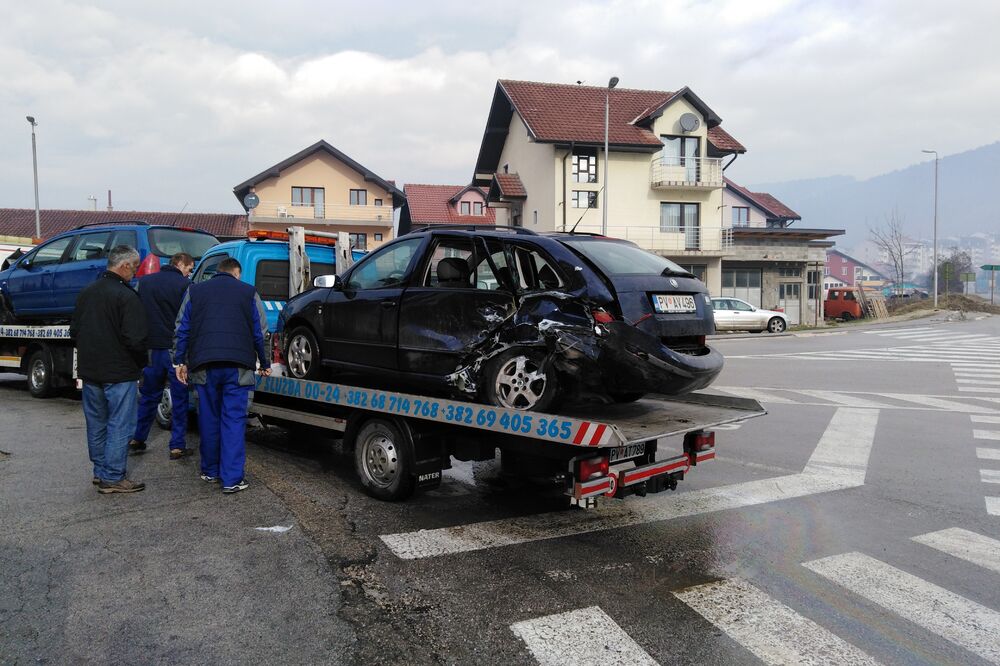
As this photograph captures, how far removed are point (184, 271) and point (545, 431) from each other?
5114mm

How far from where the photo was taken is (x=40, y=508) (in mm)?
5305

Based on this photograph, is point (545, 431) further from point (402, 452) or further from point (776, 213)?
point (776, 213)

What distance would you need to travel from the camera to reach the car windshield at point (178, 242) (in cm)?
998

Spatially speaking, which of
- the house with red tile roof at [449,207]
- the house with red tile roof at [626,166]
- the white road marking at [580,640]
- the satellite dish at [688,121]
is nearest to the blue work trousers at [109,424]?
the white road marking at [580,640]

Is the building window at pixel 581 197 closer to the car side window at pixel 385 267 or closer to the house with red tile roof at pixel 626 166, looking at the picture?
the house with red tile roof at pixel 626 166

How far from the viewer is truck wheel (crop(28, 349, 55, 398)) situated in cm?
1088

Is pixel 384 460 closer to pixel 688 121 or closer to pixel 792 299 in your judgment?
pixel 688 121

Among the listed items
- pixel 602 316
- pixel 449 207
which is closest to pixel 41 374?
pixel 602 316

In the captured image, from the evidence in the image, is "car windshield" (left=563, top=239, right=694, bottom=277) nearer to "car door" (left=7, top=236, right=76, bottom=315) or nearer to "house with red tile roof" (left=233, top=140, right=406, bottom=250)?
"car door" (left=7, top=236, right=76, bottom=315)

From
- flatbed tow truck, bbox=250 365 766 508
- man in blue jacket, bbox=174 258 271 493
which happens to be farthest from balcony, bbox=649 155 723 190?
man in blue jacket, bbox=174 258 271 493

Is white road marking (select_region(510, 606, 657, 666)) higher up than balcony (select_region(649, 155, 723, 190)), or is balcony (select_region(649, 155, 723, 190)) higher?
balcony (select_region(649, 155, 723, 190))

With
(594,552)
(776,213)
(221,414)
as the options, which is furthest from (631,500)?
(776,213)

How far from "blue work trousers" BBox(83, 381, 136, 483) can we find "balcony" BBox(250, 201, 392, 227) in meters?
38.8

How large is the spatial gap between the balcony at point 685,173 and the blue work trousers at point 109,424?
3336cm
